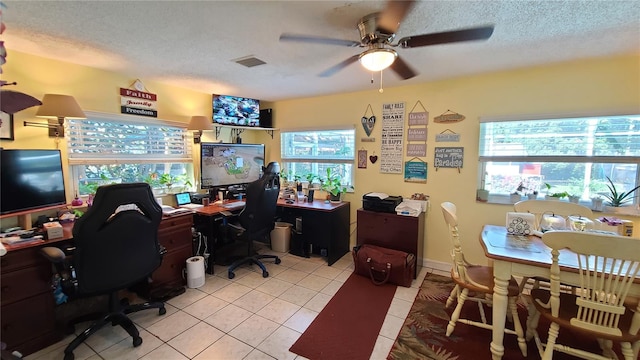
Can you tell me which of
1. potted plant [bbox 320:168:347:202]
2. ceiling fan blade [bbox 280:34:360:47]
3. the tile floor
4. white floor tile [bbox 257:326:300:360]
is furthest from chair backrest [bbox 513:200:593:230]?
white floor tile [bbox 257:326:300:360]

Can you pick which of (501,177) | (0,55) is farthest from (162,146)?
(501,177)

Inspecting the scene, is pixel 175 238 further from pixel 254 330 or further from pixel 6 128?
pixel 6 128

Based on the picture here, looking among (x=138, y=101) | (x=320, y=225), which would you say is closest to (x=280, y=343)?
(x=320, y=225)

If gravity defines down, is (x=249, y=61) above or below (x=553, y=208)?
above

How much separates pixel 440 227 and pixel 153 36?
11.3 ft

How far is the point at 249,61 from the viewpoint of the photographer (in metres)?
2.60

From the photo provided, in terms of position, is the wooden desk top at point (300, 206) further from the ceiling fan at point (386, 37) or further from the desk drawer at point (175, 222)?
the ceiling fan at point (386, 37)

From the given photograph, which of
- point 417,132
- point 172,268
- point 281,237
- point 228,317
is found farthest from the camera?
point 281,237

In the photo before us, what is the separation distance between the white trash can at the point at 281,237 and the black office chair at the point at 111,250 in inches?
74.1

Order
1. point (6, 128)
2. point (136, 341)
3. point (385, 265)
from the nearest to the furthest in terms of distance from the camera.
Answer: point (136, 341) → point (6, 128) → point (385, 265)

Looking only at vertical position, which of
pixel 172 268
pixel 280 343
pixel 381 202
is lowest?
pixel 280 343

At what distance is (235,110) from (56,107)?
6.76 ft

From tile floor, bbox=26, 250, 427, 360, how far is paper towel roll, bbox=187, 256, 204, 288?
3.2 inches

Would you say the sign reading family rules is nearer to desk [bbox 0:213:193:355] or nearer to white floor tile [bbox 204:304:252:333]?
white floor tile [bbox 204:304:252:333]
